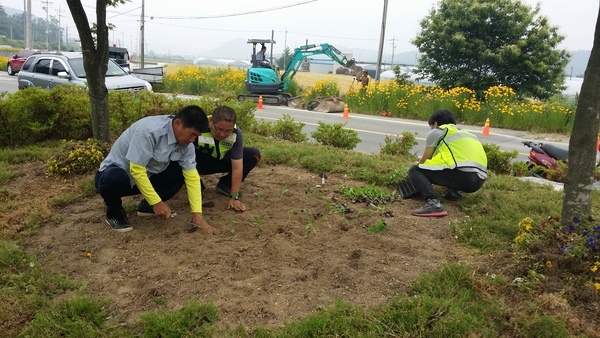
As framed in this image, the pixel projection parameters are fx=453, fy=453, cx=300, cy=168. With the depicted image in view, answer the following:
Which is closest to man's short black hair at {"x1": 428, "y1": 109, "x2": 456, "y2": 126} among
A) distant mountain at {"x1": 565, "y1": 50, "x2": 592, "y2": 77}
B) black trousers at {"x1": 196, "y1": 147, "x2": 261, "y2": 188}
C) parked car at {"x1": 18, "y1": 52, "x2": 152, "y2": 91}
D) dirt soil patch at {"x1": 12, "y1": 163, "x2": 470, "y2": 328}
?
dirt soil patch at {"x1": 12, "y1": 163, "x2": 470, "y2": 328}

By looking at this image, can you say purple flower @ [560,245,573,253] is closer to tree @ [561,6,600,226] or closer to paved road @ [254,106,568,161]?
tree @ [561,6,600,226]

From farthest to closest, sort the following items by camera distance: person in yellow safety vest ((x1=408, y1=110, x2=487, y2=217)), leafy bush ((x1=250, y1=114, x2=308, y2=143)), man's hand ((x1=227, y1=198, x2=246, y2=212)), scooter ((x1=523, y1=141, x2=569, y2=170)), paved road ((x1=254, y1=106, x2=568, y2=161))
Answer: paved road ((x1=254, y1=106, x2=568, y2=161)), leafy bush ((x1=250, y1=114, x2=308, y2=143)), scooter ((x1=523, y1=141, x2=569, y2=170)), person in yellow safety vest ((x1=408, y1=110, x2=487, y2=217)), man's hand ((x1=227, y1=198, x2=246, y2=212))

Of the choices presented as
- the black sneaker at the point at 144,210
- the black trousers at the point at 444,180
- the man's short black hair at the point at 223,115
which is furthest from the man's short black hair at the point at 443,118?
the black sneaker at the point at 144,210

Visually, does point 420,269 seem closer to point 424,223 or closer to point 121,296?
point 424,223

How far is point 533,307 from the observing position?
257 cm

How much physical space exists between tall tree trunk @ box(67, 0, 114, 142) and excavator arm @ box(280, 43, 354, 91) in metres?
12.8

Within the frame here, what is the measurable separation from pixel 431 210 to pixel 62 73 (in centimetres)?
1012

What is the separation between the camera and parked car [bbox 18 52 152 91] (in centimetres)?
1105

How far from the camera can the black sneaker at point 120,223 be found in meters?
3.62

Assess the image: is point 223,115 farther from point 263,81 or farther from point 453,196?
point 263,81

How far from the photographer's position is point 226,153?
4270 millimetres

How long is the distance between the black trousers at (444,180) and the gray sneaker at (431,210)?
0.40 feet

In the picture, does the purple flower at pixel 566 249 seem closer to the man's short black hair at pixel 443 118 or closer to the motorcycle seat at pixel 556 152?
the man's short black hair at pixel 443 118

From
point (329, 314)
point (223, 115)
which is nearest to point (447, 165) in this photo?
point (223, 115)
